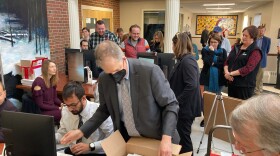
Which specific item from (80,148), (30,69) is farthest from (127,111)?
(30,69)

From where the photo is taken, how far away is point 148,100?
1.51 m

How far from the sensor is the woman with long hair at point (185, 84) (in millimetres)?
2143

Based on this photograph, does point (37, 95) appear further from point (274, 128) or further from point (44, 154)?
point (274, 128)

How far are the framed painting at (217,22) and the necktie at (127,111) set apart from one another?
1418 centimetres

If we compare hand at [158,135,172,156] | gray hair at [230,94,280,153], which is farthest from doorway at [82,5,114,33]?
gray hair at [230,94,280,153]

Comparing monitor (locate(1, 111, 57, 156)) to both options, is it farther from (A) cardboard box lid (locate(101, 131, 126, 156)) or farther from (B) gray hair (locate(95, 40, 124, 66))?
(B) gray hair (locate(95, 40, 124, 66))

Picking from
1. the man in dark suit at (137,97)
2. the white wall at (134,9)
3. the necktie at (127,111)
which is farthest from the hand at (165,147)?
the white wall at (134,9)

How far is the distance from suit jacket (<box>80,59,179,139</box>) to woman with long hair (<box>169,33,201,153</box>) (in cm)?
64

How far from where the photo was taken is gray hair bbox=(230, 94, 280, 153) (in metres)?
0.75

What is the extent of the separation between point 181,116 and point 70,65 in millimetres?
1943

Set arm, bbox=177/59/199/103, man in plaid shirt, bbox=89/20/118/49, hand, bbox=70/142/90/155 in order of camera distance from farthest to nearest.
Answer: man in plaid shirt, bbox=89/20/118/49 < arm, bbox=177/59/199/103 < hand, bbox=70/142/90/155

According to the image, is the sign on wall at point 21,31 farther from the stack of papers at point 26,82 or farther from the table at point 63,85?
the table at point 63,85

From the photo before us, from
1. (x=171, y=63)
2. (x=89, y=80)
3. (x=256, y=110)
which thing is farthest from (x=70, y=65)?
(x=256, y=110)

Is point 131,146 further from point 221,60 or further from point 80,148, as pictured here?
point 221,60
